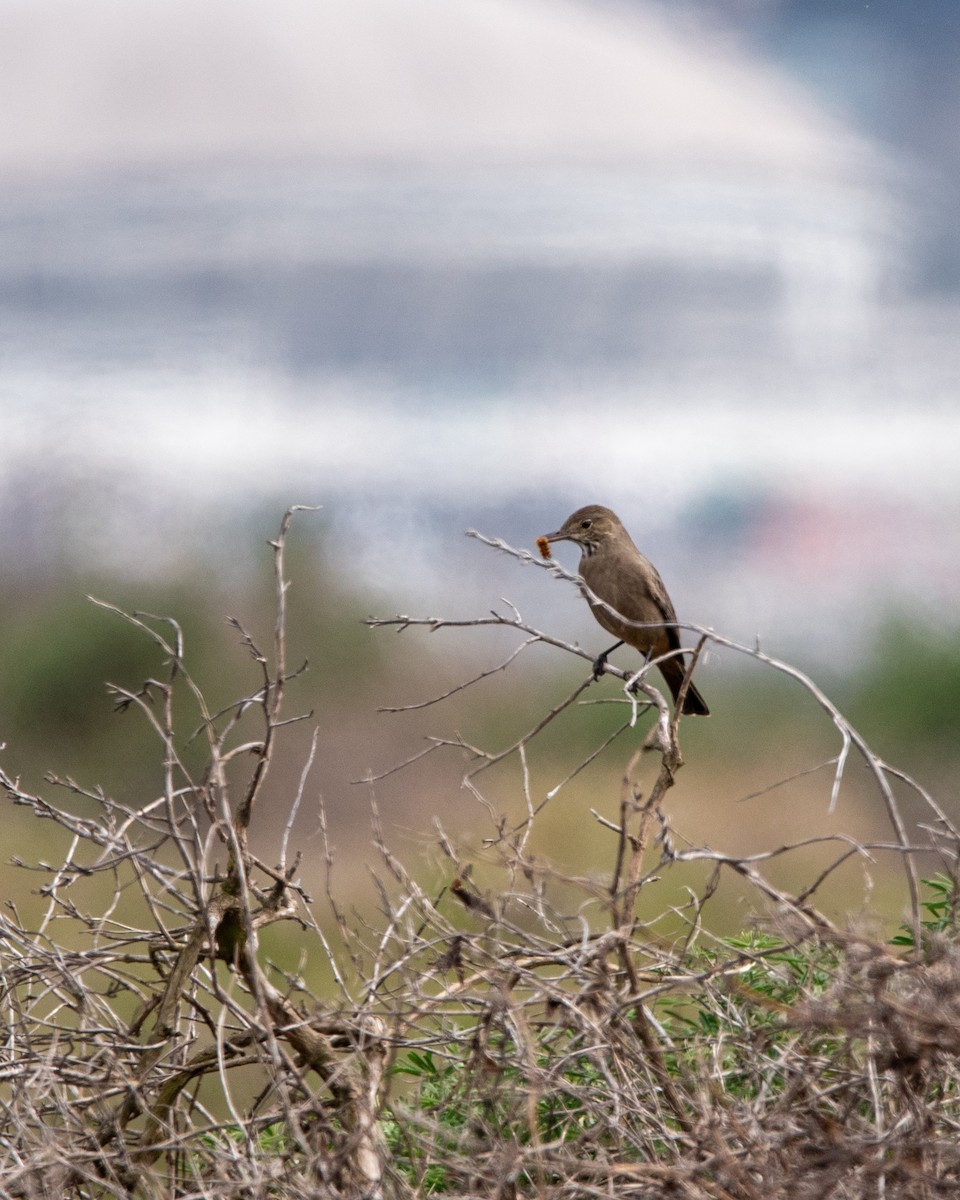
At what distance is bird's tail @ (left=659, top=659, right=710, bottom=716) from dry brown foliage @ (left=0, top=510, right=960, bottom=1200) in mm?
1457

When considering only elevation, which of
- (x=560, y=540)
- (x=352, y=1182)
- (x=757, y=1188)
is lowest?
(x=352, y=1182)

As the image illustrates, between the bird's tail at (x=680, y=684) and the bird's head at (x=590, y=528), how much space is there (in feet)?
1.10

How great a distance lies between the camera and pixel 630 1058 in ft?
4.88

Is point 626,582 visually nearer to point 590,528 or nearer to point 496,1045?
point 590,528

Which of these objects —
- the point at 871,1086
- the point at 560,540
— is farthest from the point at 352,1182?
the point at 560,540

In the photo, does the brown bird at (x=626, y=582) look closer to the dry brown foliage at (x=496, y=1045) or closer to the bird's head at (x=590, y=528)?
the bird's head at (x=590, y=528)

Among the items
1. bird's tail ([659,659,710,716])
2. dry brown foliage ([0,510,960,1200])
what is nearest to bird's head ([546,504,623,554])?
bird's tail ([659,659,710,716])

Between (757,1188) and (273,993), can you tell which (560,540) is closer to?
(273,993)

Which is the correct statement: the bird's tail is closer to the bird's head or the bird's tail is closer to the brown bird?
the brown bird

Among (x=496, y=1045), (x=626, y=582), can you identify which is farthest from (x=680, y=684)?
(x=496, y=1045)

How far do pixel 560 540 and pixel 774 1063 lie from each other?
2216 mm

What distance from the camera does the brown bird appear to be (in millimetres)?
3279

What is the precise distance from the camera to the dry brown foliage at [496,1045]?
4.04ft

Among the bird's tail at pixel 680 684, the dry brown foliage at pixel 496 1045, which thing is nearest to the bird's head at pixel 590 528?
the bird's tail at pixel 680 684
